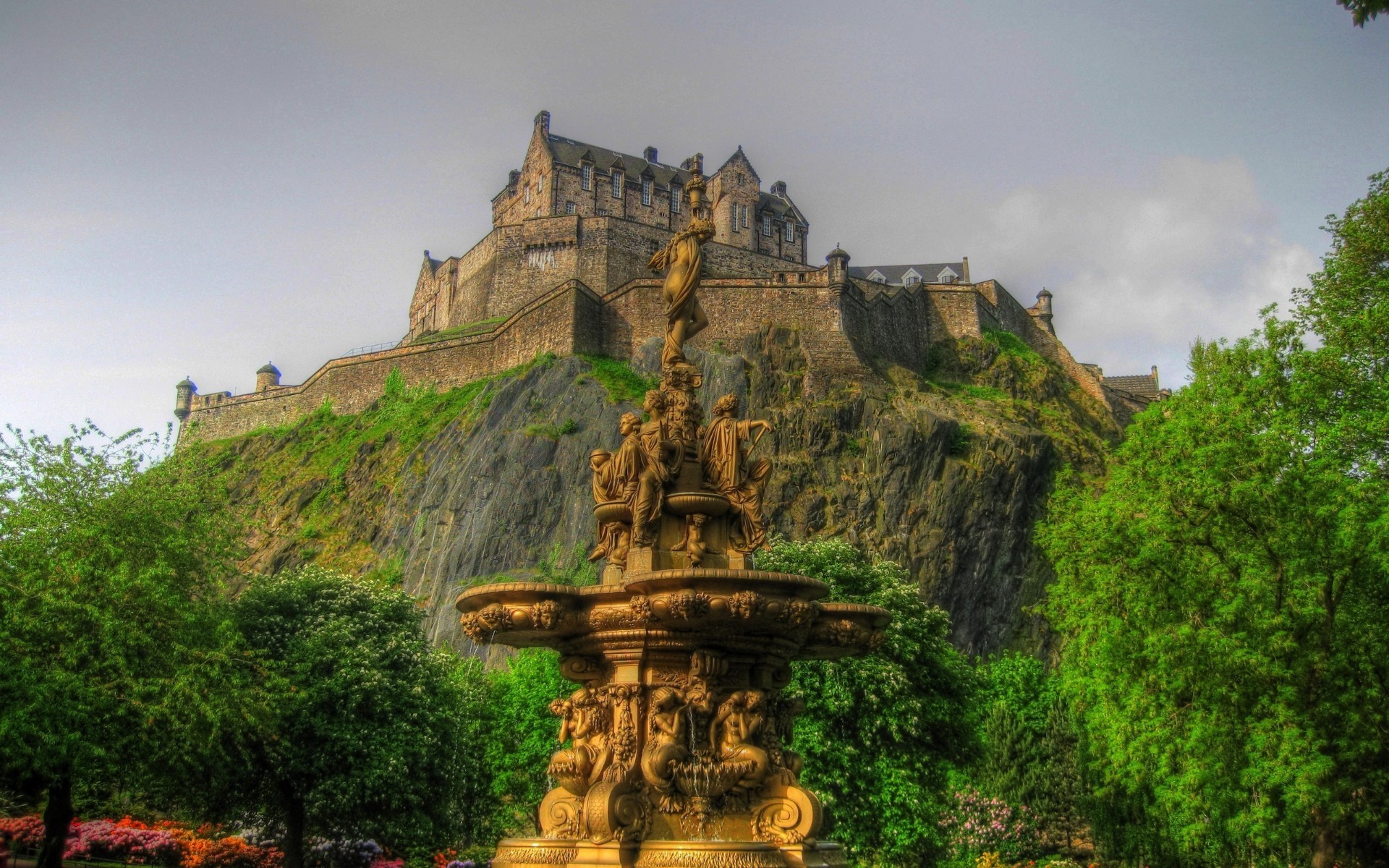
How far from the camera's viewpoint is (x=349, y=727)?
23375 millimetres

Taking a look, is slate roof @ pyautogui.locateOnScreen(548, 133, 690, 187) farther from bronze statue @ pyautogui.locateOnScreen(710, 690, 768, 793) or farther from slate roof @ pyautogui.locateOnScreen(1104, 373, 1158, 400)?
bronze statue @ pyautogui.locateOnScreen(710, 690, 768, 793)

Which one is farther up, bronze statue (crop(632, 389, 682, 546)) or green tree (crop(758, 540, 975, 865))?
bronze statue (crop(632, 389, 682, 546))

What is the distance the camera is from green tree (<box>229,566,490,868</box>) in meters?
23.0

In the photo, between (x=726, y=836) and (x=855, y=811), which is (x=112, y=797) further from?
(x=726, y=836)

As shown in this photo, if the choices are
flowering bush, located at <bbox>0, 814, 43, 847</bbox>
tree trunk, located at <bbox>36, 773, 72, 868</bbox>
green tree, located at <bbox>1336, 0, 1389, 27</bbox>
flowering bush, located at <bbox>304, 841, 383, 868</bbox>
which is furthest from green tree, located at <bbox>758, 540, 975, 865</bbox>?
green tree, located at <bbox>1336, 0, 1389, 27</bbox>

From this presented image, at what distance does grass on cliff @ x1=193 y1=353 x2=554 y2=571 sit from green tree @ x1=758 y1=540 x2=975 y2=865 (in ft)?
104

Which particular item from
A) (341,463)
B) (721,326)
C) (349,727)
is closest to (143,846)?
(349,727)

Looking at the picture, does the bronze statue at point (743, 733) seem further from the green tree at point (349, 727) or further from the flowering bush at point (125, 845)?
the flowering bush at point (125, 845)

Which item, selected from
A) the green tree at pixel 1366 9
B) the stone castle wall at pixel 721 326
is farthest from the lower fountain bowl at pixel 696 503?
the stone castle wall at pixel 721 326

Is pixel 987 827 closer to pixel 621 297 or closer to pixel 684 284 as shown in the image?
pixel 684 284

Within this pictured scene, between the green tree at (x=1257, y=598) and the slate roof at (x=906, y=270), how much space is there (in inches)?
2225

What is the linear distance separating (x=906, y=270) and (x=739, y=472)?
70.8 m

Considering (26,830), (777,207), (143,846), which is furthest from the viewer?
(777,207)

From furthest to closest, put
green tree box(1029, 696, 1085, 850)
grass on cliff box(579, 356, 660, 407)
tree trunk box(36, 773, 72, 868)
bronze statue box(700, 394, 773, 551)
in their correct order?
grass on cliff box(579, 356, 660, 407), green tree box(1029, 696, 1085, 850), tree trunk box(36, 773, 72, 868), bronze statue box(700, 394, 773, 551)
